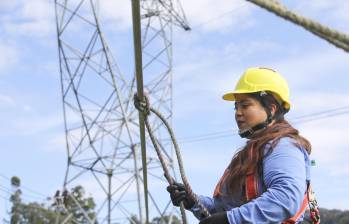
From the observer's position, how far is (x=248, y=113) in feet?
7.93

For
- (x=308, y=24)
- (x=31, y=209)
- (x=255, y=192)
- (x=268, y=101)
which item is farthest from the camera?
(x=31, y=209)

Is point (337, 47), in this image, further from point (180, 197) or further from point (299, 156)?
point (180, 197)

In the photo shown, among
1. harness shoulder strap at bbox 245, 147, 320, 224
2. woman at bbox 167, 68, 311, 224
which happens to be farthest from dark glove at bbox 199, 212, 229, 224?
harness shoulder strap at bbox 245, 147, 320, 224

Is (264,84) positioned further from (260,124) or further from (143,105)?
(143,105)

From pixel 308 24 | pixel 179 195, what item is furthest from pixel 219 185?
pixel 308 24

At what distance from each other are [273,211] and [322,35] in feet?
2.59

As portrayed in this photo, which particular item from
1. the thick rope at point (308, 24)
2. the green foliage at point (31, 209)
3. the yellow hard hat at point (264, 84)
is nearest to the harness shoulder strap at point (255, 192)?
the yellow hard hat at point (264, 84)

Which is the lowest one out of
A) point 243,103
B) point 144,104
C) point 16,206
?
point 243,103

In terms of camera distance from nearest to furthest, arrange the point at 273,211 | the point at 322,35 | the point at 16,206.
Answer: the point at 322,35
the point at 273,211
the point at 16,206

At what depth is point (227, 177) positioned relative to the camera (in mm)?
2371

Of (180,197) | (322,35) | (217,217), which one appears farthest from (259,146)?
(322,35)

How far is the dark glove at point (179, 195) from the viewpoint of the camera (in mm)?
2570

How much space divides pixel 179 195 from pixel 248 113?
45 centimetres

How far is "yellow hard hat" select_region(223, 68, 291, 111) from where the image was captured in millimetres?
2447
